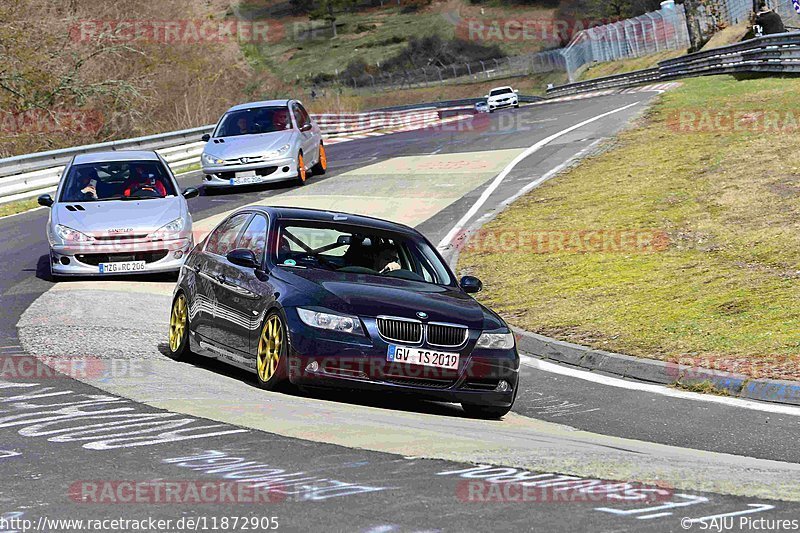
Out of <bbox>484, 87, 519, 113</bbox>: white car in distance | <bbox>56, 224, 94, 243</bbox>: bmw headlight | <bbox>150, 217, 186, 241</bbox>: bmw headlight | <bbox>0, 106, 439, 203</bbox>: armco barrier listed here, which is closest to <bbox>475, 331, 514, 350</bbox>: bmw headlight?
<bbox>150, 217, 186, 241</bbox>: bmw headlight

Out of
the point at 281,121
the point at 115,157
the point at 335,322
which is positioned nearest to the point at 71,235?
the point at 115,157

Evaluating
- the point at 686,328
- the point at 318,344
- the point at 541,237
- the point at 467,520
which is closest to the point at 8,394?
the point at 318,344

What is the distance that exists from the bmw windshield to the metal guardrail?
2728 centimetres

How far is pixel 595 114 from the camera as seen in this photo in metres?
38.0

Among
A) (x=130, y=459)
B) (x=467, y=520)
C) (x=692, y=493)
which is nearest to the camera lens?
(x=467, y=520)

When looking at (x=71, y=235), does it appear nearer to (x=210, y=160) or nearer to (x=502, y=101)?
(x=210, y=160)

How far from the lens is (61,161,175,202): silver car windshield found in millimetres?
17266

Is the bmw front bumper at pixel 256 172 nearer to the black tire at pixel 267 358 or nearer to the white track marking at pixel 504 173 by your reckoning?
the white track marking at pixel 504 173

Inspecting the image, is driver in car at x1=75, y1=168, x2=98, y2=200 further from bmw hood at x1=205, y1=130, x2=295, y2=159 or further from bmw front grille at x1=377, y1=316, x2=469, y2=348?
bmw front grille at x1=377, y1=316, x2=469, y2=348

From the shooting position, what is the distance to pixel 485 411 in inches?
381

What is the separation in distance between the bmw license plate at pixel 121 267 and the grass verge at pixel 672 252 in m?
4.51

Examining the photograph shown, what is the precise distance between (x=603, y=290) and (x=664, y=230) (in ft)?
11.5

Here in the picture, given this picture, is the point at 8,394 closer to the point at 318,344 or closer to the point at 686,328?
the point at 318,344

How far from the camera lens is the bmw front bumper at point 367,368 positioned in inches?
357
